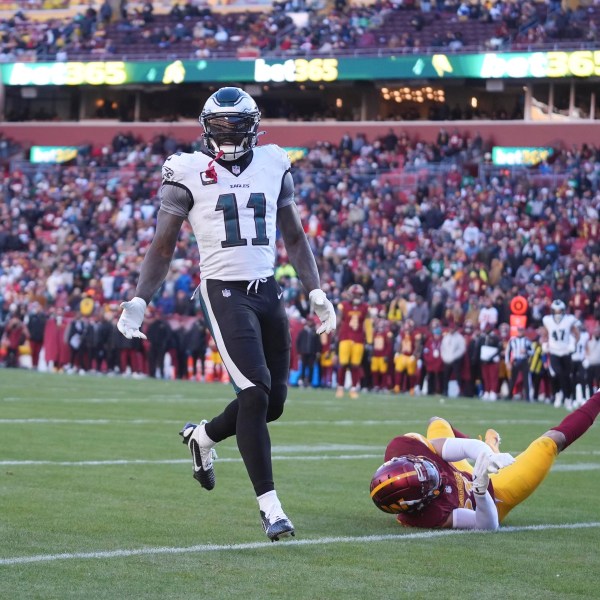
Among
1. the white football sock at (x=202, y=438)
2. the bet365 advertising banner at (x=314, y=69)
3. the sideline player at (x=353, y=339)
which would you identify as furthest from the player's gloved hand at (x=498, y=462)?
the bet365 advertising banner at (x=314, y=69)

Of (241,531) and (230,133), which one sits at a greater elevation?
(230,133)

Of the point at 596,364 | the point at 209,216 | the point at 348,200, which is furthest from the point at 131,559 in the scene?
the point at 348,200

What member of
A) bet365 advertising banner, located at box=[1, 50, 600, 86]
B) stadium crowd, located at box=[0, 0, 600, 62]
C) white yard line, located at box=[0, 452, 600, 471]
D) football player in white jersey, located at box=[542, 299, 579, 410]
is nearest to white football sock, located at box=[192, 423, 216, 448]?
white yard line, located at box=[0, 452, 600, 471]

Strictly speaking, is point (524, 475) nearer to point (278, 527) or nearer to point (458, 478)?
point (458, 478)

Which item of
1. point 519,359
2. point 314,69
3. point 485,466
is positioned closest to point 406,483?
point 485,466

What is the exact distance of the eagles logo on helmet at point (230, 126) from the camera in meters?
5.80

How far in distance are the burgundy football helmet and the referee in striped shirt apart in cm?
1405

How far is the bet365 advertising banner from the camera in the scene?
31.4 metres

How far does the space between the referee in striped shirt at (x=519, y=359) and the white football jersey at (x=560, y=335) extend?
4.08ft

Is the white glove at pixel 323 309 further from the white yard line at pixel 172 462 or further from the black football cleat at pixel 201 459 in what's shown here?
the white yard line at pixel 172 462

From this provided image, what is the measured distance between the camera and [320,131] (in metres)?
35.6

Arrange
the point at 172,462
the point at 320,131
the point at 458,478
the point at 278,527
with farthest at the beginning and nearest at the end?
the point at 320,131 < the point at 172,462 < the point at 458,478 < the point at 278,527

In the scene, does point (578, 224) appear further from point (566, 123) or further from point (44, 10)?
point (44, 10)

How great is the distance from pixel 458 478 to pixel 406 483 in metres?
0.47
